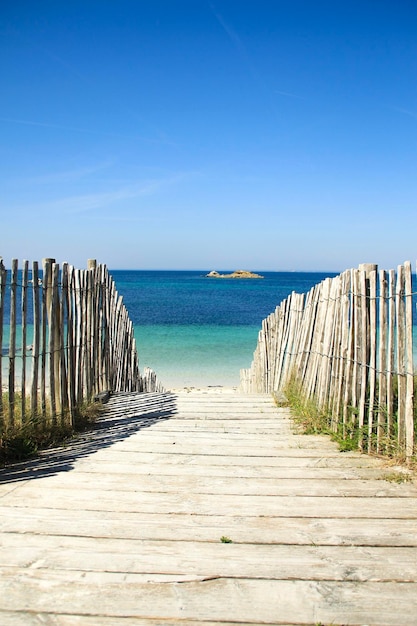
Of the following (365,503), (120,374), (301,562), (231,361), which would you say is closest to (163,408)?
(120,374)

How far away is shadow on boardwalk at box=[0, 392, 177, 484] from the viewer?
3.90m

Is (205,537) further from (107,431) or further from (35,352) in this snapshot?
(107,431)

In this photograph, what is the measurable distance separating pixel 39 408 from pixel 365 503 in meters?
2.96

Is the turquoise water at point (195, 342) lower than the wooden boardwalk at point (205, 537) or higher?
lower

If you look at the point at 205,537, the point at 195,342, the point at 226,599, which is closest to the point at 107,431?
the point at 205,537

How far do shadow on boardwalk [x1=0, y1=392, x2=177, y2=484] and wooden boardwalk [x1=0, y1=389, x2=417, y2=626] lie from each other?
0.03 m

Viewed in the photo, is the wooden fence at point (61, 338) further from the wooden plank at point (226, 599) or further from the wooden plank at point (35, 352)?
the wooden plank at point (226, 599)

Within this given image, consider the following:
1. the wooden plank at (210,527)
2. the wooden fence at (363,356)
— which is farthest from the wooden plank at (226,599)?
the wooden fence at (363,356)

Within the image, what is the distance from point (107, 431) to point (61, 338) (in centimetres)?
106

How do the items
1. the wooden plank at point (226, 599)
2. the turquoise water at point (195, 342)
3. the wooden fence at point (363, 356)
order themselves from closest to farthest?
the wooden plank at point (226, 599)
the wooden fence at point (363, 356)
the turquoise water at point (195, 342)

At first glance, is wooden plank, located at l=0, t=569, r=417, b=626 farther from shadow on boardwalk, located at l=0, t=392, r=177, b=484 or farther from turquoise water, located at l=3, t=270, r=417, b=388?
turquoise water, located at l=3, t=270, r=417, b=388

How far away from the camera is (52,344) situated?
4.91 m

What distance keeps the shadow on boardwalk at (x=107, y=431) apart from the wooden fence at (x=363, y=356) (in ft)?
6.24

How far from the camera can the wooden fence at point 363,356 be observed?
4.07 m
